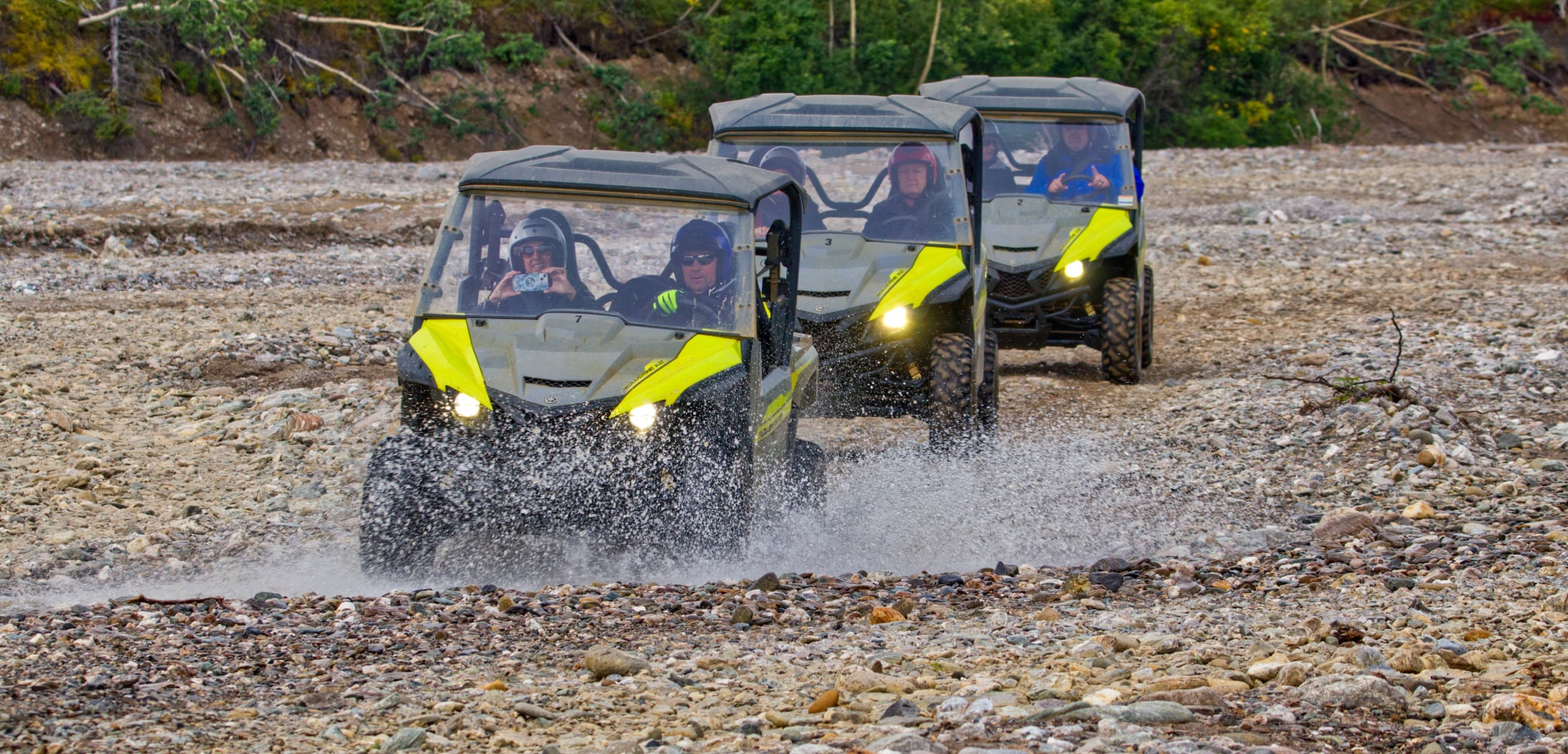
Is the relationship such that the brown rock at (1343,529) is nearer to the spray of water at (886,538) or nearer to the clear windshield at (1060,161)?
the spray of water at (886,538)

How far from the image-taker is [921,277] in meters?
8.81

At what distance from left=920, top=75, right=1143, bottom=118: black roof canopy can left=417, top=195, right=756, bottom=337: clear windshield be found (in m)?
5.19

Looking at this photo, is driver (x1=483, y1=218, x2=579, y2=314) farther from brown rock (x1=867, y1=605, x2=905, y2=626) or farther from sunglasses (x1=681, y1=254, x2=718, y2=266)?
brown rock (x1=867, y1=605, x2=905, y2=626)

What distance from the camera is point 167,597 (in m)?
6.00

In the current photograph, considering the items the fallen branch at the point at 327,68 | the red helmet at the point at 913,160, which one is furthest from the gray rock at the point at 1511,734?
the fallen branch at the point at 327,68

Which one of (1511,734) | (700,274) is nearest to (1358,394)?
(700,274)

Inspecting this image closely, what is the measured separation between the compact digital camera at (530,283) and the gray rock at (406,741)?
9.03 ft

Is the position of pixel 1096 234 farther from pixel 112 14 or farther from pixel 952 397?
pixel 112 14

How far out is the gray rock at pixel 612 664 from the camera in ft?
15.4

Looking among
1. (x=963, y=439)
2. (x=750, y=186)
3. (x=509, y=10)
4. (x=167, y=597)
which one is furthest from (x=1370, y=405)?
(x=509, y=10)

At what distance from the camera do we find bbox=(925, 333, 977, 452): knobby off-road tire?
345 inches

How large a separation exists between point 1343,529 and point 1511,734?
3136mm

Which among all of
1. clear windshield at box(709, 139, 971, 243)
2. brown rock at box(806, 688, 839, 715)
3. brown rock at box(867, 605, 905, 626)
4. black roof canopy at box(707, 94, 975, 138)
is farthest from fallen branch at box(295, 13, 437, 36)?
brown rock at box(806, 688, 839, 715)

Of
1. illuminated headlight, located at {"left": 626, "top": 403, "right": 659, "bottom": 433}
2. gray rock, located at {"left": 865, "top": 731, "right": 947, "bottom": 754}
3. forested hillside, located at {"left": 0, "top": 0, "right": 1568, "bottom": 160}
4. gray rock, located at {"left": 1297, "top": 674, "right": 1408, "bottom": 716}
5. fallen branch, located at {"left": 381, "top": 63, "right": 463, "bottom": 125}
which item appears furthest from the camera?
fallen branch, located at {"left": 381, "top": 63, "right": 463, "bottom": 125}
